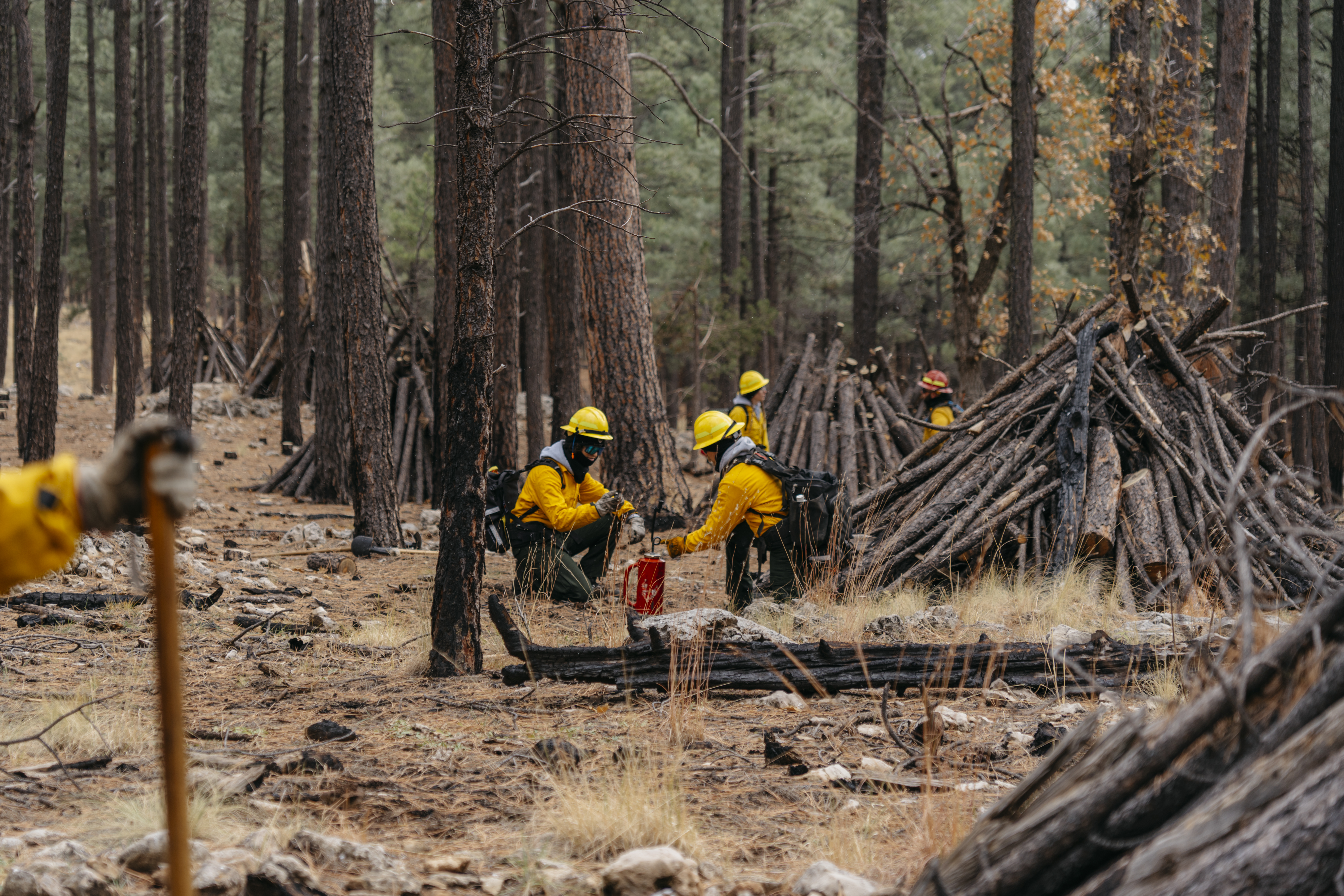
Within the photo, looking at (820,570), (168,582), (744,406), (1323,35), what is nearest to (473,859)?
(168,582)

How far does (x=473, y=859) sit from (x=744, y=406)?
7.82m

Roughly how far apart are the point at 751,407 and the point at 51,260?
7.43m

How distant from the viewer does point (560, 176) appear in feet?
38.5

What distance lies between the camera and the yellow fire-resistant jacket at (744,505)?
691 centimetres

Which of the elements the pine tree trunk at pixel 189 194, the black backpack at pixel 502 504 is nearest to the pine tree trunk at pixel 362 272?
the black backpack at pixel 502 504

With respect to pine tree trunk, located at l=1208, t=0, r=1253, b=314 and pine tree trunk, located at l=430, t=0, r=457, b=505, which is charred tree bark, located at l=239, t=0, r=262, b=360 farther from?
pine tree trunk, located at l=1208, t=0, r=1253, b=314

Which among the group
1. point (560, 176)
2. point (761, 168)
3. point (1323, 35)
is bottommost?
point (560, 176)

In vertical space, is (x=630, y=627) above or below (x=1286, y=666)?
below

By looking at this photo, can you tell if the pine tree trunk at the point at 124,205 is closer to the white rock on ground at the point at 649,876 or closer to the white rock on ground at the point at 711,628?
the white rock on ground at the point at 711,628

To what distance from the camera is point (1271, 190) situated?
1844 cm

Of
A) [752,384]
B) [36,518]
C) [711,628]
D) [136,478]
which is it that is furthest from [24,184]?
[136,478]

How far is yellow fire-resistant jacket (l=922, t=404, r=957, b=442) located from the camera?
10.6 meters

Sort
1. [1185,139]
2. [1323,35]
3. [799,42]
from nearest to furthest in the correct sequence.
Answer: [1185,139] < [1323,35] < [799,42]

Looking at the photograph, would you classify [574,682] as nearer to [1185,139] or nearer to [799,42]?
[1185,139]
